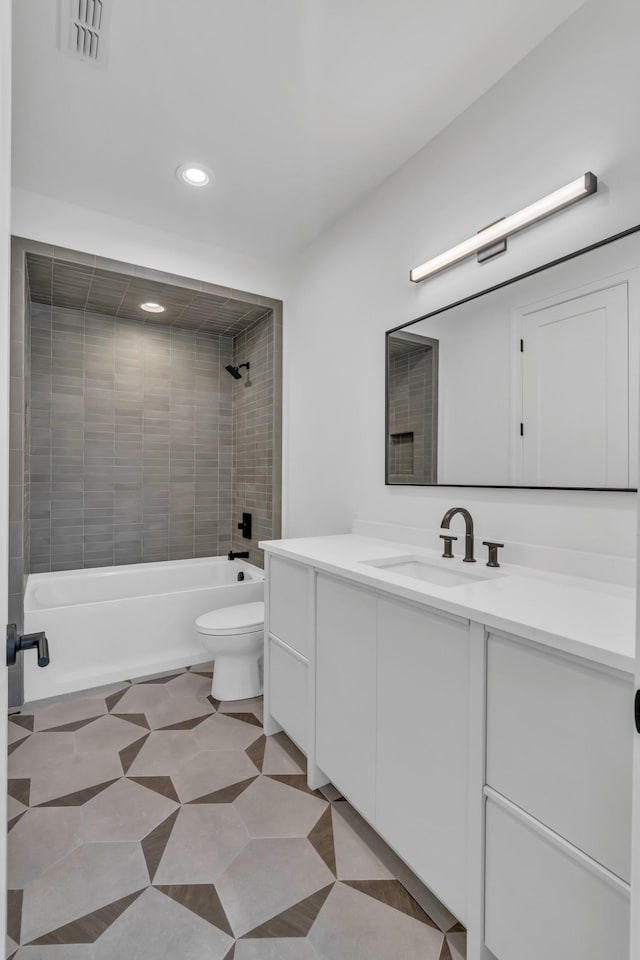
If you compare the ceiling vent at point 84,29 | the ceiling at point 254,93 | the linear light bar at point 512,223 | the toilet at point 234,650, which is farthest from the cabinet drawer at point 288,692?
the ceiling vent at point 84,29

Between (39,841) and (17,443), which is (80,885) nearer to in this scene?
(39,841)

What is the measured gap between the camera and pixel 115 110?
190 cm

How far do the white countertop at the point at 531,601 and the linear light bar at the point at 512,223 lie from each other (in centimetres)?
117

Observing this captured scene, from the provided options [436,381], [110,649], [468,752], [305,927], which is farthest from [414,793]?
[110,649]

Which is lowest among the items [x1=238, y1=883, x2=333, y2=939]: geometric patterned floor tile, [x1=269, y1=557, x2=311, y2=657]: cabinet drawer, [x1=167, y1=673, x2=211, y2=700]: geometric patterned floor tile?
[x1=167, y1=673, x2=211, y2=700]: geometric patterned floor tile

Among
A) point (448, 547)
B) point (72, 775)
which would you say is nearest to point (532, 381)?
point (448, 547)

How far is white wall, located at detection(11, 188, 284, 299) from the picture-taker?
2.46 m

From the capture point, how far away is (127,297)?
309 centimetres

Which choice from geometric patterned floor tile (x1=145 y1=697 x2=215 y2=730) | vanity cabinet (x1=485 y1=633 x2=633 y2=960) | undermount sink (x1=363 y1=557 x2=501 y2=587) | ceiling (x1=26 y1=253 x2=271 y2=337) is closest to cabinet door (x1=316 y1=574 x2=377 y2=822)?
undermount sink (x1=363 y1=557 x2=501 y2=587)

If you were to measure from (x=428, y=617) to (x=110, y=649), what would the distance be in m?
2.18

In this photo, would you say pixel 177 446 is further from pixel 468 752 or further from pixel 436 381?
pixel 468 752

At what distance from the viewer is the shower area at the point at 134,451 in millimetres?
2701

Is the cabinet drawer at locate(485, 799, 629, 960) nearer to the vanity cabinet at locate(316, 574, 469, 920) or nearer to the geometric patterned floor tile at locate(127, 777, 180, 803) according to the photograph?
the vanity cabinet at locate(316, 574, 469, 920)

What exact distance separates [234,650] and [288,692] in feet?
1.86
